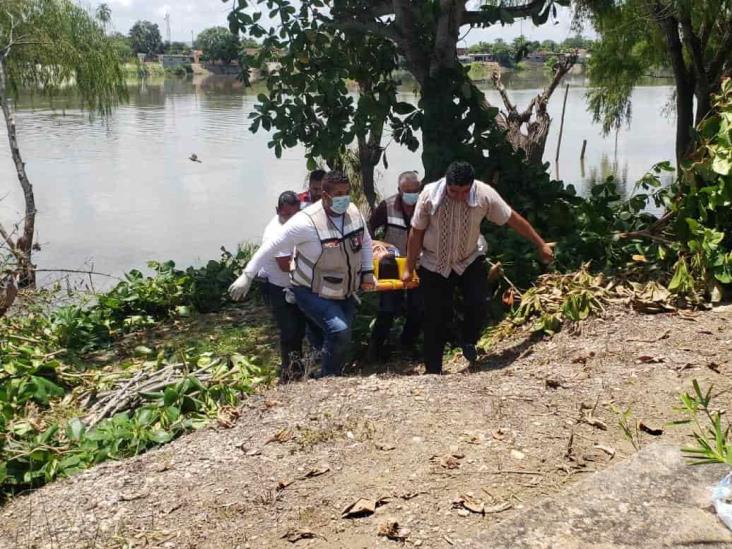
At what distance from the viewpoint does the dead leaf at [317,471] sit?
4.07 meters

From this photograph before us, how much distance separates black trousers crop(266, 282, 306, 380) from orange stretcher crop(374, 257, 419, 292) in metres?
0.60

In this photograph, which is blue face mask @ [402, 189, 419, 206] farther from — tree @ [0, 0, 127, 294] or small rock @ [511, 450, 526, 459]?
tree @ [0, 0, 127, 294]

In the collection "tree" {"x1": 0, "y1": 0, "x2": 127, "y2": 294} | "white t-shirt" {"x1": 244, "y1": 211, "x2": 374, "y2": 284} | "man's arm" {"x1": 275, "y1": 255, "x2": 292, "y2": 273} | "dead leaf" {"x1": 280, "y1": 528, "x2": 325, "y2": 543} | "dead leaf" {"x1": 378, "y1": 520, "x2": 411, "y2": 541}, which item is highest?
"tree" {"x1": 0, "y1": 0, "x2": 127, "y2": 294}

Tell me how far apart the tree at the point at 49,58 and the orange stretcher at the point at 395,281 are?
7497 mm

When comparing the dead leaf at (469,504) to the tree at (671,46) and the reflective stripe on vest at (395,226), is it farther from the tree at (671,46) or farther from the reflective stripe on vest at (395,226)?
the tree at (671,46)

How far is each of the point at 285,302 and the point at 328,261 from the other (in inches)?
26.8

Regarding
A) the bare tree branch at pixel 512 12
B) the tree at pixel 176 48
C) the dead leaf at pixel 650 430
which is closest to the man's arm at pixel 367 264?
the dead leaf at pixel 650 430

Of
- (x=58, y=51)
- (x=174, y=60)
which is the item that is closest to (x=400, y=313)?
(x=58, y=51)

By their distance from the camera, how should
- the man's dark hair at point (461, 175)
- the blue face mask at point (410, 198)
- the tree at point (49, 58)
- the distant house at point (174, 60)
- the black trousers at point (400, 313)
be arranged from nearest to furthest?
the man's dark hair at point (461, 175), the blue face mask at point (410, 198), the black trousers at point (400, 313), the tree at point (49, 58), the distant house at point (174, 60)

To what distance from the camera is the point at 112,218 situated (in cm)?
1977

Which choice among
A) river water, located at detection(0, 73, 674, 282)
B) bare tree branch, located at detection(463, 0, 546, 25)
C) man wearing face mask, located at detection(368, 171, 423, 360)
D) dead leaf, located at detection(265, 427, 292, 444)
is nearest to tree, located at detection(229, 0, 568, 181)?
bare tree branch, located at detection(463, 0, 546, 25)

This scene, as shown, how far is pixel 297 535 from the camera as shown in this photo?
358 cm

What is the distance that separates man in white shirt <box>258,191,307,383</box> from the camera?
241 inches

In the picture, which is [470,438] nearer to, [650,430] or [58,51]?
[650,430]
